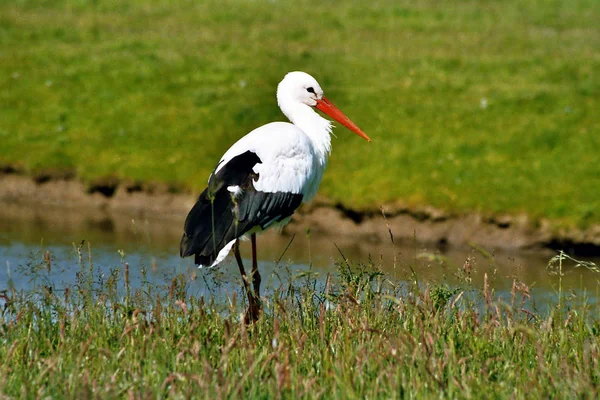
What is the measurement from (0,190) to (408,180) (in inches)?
253

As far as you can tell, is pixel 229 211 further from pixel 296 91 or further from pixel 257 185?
pixel 296 91

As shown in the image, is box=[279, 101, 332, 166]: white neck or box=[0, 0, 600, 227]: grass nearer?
box=[279, 101, 332, 166]: white neck

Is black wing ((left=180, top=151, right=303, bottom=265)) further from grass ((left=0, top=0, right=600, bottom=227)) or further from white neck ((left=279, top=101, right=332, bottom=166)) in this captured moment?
grass ((left=0, top=0, right=600, bottom=227))

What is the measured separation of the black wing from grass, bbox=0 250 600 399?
2.33ft

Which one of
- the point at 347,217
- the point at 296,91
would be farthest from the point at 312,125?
the point at 347,217

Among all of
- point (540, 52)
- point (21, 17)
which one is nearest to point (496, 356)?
point (540, 52)

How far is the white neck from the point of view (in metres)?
8.59

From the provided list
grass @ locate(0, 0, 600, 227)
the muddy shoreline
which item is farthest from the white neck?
grass @ locate(0, 0, 600, 227)

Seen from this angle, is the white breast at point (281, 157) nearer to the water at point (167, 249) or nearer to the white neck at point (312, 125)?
the white neck at point (312, 125)

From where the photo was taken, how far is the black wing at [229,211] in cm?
701

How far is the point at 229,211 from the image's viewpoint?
23.8ft

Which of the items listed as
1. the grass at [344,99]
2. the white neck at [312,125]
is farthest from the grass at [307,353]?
the grass at [344,99]

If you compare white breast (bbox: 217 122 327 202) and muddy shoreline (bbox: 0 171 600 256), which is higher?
white breast (bbox: 217 122 327 202)

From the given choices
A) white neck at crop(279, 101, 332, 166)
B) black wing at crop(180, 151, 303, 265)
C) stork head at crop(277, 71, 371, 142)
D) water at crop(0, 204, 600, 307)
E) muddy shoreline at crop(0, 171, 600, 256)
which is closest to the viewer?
black wing at crop(180, 151, 303, 265)
